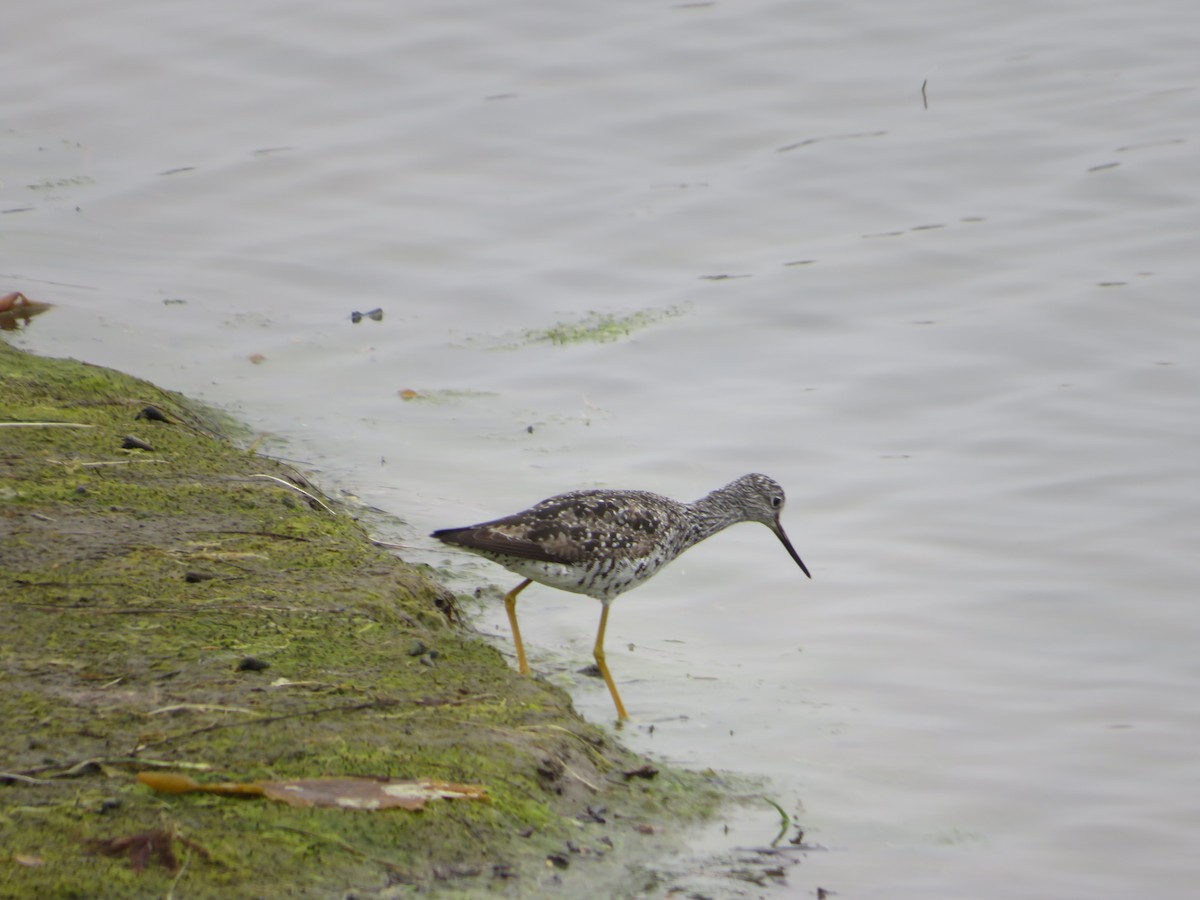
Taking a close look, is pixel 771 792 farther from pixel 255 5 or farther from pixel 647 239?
pixel 255 5

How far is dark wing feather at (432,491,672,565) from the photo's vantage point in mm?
6637

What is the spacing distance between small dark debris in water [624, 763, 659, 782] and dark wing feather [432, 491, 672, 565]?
1.55 metres

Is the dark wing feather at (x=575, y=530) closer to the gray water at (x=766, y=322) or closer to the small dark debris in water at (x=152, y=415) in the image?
the gray water at (x=766, y=322)

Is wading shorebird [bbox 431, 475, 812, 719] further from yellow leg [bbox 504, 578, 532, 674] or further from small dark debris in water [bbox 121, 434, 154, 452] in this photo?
small dark debris in water [bbox 121, 434, 154, 452]

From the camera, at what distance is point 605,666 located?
6.85 meters

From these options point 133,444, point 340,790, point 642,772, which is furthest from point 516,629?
point 340,790

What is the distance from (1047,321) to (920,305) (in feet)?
3.19

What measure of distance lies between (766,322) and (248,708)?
7131 mm

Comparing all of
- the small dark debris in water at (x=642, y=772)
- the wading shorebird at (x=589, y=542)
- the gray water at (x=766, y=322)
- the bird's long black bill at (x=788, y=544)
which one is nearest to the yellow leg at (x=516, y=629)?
the wading shorebird at (x=589, y=542)

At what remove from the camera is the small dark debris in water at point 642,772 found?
5.33m

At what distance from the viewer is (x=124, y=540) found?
561 cm

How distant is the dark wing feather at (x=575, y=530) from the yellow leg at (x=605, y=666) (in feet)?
1.29

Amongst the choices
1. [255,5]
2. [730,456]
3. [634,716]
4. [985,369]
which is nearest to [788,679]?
[634,716]

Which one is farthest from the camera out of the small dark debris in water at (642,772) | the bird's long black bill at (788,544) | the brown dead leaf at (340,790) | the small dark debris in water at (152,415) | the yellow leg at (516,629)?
the bird's long black bill at (788,544)
